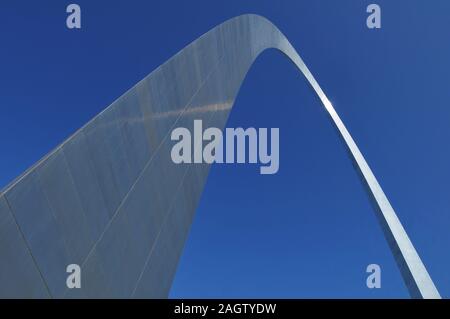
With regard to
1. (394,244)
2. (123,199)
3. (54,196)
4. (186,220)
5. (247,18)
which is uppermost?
(247,18)

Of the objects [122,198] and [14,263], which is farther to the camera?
[122,198]

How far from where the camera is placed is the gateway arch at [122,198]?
6.55 m

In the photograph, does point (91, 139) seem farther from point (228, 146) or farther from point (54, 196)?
point (228, 146)

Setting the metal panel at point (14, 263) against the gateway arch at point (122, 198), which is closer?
the metal panel at point (14, 263)

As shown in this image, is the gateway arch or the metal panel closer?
the metal panel

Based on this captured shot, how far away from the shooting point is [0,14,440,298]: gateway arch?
21.5 feet

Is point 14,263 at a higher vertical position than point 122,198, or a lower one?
higher

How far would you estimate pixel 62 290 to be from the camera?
25.1 feet

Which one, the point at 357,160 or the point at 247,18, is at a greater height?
the point at 247,18

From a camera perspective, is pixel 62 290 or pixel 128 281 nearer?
pixel 62 290

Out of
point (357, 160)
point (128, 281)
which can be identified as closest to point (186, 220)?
point (128, 281)

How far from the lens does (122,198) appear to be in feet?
32.7

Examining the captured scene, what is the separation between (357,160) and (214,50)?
498 inches
